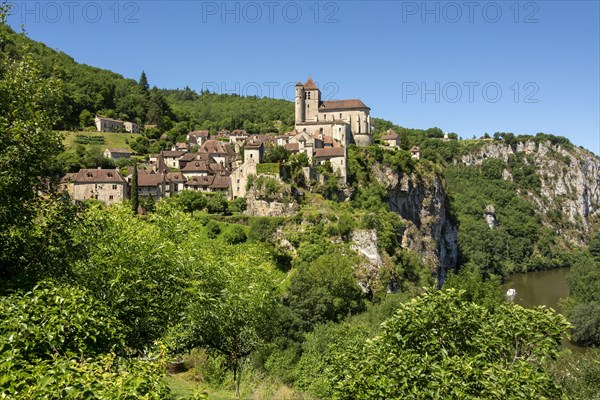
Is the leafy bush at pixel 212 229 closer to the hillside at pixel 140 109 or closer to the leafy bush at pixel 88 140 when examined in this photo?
the leafy bush at pixel 88 140

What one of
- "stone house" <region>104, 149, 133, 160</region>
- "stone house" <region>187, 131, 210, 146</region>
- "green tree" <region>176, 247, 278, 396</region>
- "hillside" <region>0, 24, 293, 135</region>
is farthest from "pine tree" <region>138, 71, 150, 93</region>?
"green tree" <region>176, 247, 278, 396</region>

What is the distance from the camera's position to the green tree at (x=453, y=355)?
30.2 feet

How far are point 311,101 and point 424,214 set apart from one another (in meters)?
27.8

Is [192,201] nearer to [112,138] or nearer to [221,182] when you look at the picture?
[221,182]

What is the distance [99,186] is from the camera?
198ft

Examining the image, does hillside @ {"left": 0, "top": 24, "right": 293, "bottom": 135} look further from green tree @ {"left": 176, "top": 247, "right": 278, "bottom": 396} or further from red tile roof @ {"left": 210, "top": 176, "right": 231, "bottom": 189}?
green tree @ {"left": 176, "top": 247, "right": 278, "bottom": 396}

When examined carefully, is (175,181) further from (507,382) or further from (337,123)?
(507,382)

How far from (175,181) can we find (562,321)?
196ft

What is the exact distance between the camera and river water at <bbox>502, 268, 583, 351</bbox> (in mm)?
77938

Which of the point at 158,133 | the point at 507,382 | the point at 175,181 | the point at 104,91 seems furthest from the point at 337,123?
the point at 507,382

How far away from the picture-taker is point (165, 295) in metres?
15.8

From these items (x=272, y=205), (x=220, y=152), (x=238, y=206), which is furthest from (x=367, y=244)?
(x=220, y=152)

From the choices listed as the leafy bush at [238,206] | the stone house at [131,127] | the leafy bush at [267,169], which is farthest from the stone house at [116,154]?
the leafy bush at [267,169]

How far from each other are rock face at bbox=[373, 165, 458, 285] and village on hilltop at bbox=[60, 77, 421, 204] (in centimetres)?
805
